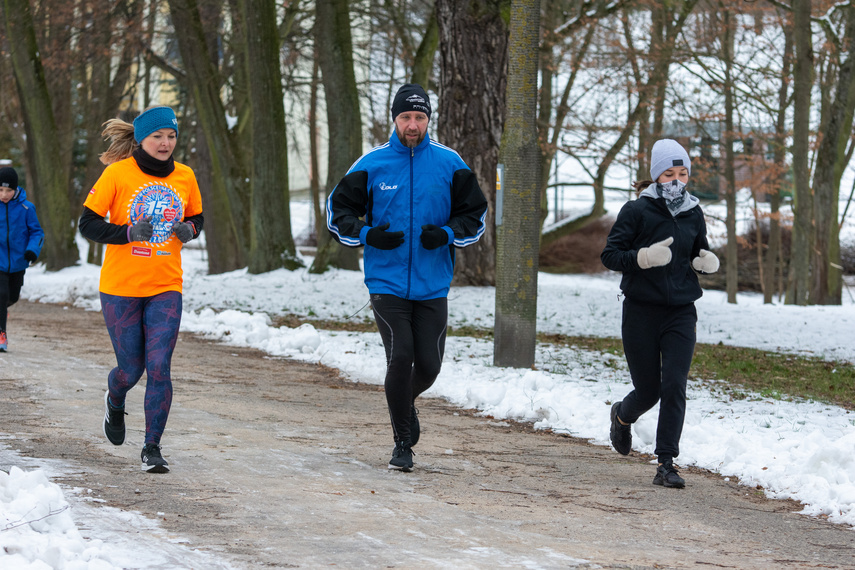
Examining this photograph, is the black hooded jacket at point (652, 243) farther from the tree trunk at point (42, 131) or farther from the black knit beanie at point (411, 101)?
the tree trunk at point (42, 131)

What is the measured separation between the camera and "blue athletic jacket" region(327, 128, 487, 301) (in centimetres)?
573

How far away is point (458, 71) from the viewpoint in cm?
1577

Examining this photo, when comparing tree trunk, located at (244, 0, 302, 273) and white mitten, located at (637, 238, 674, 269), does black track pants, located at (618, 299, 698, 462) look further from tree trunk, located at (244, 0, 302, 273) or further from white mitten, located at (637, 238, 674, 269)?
tree trunk, located at (244, 0, 302, 273)

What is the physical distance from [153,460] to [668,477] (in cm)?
282

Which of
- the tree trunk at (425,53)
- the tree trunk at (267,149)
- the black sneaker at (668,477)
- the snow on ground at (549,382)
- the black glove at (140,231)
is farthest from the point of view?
the tree trunk at (425,53)

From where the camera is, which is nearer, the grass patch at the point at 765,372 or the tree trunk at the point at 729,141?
the grass patch at the point at 765,372

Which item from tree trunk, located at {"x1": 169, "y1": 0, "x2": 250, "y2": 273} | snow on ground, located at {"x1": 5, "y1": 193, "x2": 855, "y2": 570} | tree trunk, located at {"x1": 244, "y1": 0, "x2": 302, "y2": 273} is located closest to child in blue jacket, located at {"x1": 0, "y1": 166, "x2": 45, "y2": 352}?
snow on ground, located at {"x1": 5, "y1": 193, "x2": 855, "y2": 570}

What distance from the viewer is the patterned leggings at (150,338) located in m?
5.45

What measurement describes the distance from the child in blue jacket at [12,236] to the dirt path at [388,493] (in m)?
2.11

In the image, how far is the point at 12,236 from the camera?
10242 mm

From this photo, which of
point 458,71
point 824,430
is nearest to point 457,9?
point 458,71

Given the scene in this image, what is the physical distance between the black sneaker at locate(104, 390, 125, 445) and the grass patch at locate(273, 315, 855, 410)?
5472 millimetres

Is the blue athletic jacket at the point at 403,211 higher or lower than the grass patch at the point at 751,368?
higher

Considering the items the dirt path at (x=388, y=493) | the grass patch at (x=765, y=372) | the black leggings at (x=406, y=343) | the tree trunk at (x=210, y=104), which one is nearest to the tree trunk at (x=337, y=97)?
the tree trunk at (x=210, y=104)
